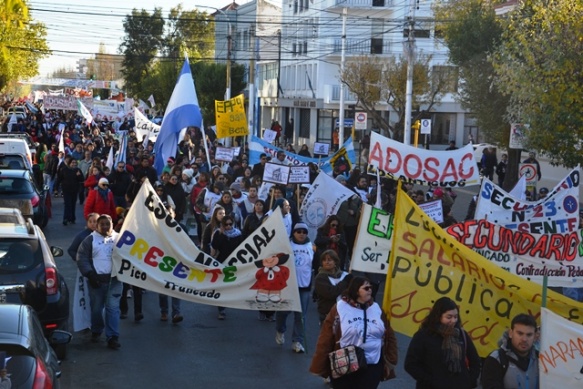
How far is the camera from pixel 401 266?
8227 mm

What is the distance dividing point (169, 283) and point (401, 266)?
334 cm

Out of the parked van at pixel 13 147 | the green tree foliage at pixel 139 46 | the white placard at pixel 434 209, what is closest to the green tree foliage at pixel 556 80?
the white placard at pixel 434 209

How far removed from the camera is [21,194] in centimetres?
1798

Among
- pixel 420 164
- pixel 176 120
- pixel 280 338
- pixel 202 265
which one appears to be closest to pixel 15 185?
pixel 176 120

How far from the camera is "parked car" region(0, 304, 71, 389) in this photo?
18.7 ft

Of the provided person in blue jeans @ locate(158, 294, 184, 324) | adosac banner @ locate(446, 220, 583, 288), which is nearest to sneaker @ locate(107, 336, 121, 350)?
person in blue jeans @ locate(158, 294, 184, 324)

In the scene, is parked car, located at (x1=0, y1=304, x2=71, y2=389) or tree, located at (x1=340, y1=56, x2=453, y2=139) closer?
parked car, located at (x1=0, y1=304, x2=71, y2=389)

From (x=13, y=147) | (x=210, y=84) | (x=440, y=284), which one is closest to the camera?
(x=440, y=284)

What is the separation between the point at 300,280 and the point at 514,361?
15.6 ft

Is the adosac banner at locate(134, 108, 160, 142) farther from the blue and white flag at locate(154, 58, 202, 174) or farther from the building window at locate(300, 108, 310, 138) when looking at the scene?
the building window at locate(300, 108, 310, 138)

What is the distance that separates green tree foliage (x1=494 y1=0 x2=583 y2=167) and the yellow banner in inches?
385

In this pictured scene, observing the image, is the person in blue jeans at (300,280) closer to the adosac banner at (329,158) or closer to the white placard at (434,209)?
the white placard at (434,209)

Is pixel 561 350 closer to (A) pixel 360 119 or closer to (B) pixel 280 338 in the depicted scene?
(B) pixel 280 338

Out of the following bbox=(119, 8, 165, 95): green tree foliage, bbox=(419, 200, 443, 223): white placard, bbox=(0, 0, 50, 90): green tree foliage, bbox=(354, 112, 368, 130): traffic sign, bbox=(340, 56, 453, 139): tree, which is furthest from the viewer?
bbox=(119, 8, 165, 95): green tree foliage
